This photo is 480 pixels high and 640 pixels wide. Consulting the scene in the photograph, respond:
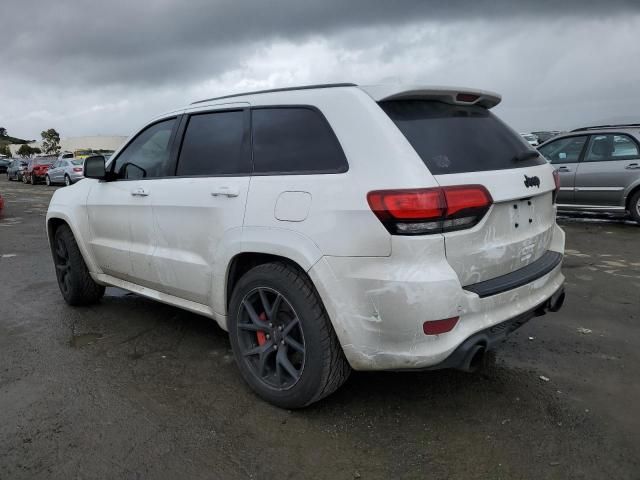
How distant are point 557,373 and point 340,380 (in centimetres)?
155

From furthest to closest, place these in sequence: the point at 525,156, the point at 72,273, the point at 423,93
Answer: the point at 72,273 < the point at 525,156 < the point at 423,93

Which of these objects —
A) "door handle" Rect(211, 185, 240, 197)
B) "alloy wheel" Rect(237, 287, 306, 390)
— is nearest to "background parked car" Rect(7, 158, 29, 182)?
"door handle" Rect(211, 185, 240, 197)

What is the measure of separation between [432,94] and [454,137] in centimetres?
27

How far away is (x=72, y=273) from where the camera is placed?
4840mm

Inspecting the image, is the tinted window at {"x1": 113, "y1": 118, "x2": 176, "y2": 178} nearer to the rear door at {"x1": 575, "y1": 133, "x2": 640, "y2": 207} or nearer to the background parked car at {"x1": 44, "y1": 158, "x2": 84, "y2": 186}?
the rear door at {"x1": 575, "y1": 133, "x2": 640, "y2": 207}

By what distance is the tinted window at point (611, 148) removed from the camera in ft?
29.2

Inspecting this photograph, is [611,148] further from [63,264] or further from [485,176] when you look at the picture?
[63,264]

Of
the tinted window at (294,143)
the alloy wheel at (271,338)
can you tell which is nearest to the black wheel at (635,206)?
the tinted window at (294,143)

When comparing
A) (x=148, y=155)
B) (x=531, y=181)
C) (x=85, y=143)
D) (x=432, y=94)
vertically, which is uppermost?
(x=432, y=94)

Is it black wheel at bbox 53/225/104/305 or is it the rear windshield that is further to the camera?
black wheel at bbox 53/225/104/305

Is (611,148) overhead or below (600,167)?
overhead

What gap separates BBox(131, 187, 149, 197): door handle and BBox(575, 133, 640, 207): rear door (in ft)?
26.6

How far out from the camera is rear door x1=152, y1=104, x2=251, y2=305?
10.5 feet

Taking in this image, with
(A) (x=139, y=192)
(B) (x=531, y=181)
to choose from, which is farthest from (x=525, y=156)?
(A) (x=139, y=192)
